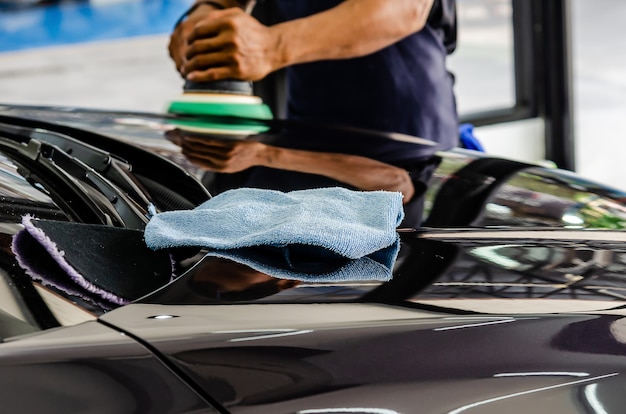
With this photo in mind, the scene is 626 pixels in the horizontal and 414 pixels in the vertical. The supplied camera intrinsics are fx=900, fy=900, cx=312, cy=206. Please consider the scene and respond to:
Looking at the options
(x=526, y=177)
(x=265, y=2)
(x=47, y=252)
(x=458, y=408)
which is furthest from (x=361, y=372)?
(x=265, y=2)

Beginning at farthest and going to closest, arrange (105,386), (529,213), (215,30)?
(215,30) → (529,213) → (105,386)

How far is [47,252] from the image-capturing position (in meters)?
0.74

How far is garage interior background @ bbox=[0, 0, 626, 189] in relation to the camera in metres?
3.21

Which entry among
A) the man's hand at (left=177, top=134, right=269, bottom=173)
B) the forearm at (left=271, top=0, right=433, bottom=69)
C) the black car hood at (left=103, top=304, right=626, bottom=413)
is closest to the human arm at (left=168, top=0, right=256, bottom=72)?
the forearm at (left=271, top=0, right=433, bottom=69)

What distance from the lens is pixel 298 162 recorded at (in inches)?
44.0

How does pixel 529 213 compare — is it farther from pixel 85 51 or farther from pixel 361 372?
pixel 85 51

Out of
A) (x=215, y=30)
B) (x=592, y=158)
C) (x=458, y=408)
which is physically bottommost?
(x=592, y=158)

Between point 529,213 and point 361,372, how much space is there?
0.40 m

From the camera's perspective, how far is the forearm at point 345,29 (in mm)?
1592

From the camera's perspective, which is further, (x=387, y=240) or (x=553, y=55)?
(x=553, y=55)

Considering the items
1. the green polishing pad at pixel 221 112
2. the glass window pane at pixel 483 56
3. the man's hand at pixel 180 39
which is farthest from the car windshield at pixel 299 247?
the glass window pane at pixel 483 56

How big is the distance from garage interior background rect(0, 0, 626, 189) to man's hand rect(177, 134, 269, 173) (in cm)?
217

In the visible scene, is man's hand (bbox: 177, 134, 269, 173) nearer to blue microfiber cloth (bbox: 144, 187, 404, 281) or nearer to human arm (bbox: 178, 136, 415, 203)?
human arm (bbox: 178, 136, 415, 203)

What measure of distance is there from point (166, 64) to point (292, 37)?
2.01m
